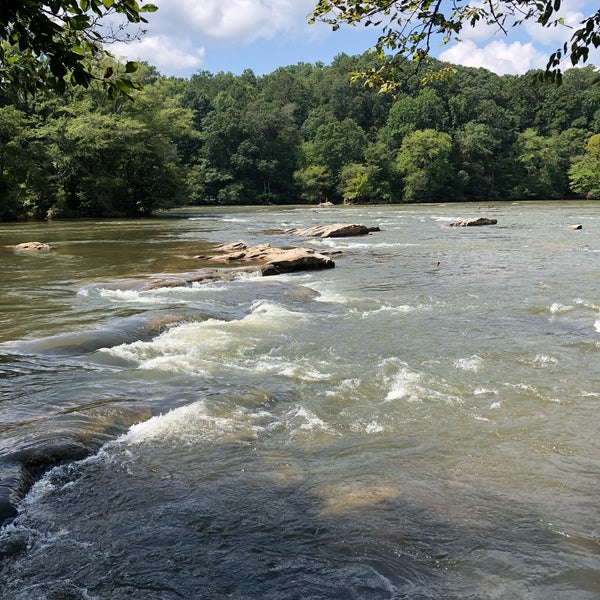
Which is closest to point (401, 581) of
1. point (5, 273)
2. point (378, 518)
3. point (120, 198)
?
point (378, 518)

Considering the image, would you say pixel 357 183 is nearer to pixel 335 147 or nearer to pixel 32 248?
pixel 335 147

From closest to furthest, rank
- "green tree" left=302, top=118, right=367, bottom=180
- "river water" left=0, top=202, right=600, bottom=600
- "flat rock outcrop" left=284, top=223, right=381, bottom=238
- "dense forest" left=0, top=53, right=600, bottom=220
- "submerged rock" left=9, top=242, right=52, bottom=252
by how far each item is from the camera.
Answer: "river water" left=0, top=202, right=600, bottom=600, "submerged rock" left=9, top=242, right=52, bottom=252, "flat rock outcrop" left=284, top=223, right=381, bottom=238, "dense forest" left=0, top=53, right=600, bottom=220, "green tree" left=302, top=118, right=367, bottom=180

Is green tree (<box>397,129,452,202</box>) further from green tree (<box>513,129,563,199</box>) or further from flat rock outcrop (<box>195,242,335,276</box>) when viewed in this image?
flat rock outcrop (<box>195,242,335,276</box>)

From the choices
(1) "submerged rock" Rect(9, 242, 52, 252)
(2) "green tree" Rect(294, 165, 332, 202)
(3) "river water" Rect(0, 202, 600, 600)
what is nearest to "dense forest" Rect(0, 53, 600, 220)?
(2) "green tree" Rect(294, 165, 332, 202)

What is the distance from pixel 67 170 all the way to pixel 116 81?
42.2 metres

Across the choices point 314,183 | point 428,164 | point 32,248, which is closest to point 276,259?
point 32,248

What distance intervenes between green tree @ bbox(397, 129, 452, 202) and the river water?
64.1 meters

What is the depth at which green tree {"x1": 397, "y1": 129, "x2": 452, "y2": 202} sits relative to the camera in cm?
7381

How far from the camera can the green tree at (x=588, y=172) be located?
7175 cm

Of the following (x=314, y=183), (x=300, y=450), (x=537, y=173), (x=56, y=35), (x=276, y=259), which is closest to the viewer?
(x=56, y=35)

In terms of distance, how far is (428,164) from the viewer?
2970 inches

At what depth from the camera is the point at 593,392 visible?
22.1 ft

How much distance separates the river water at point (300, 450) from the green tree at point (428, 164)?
64.1 m

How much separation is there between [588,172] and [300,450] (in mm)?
77509
